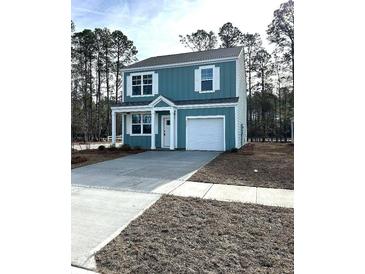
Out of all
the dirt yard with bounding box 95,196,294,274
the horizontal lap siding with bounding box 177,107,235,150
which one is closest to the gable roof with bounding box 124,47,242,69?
the horizontal lap siding with bounding box 177,107,235,150

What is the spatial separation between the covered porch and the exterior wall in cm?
85

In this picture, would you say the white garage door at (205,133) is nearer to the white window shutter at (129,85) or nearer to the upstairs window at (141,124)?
the upstairs window at (141,124)

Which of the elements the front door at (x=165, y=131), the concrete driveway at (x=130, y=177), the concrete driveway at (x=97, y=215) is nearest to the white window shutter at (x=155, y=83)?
the front door at (x=165, y=131)

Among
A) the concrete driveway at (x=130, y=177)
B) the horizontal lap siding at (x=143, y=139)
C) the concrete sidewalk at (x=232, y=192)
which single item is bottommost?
the concrete sidewalk at (x=232, y=192)

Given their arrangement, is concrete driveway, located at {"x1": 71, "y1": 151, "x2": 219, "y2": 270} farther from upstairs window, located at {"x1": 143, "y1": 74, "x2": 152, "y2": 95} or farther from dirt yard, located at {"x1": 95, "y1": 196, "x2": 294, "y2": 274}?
upstairs window, located at {"x1": 143, "y1": 74, "x2": 152, "y2": 95}

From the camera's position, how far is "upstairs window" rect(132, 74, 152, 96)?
530 inches

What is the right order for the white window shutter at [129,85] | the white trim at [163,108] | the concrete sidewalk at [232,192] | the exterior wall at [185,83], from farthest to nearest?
the white window shutter at [129,85] < the exterior wall at [185,83] < the white trim at [163,108] < the concrete sidewalk at [232,192]

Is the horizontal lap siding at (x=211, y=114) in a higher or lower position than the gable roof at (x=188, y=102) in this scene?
lower

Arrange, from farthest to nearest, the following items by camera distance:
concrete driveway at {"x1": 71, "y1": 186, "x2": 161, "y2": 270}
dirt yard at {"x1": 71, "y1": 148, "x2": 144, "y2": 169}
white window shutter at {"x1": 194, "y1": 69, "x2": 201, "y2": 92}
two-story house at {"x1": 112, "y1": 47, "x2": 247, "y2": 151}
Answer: white window shutter at {"x1": 194, "y1": 69, "x2": 201, "y2": 92}
two-story house at {"x1": 112, "y1": 47, "x2": 247, "y2": 151}
dirt yard at {"x1": 71, "y1": 148, "x2": 144, "y2": 169}
concrete driveway at {"x1": 71, "y1": 186, "x2": 161, "y2": 270}

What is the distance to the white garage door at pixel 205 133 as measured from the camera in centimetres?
1179

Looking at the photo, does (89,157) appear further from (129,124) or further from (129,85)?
(129,85)
